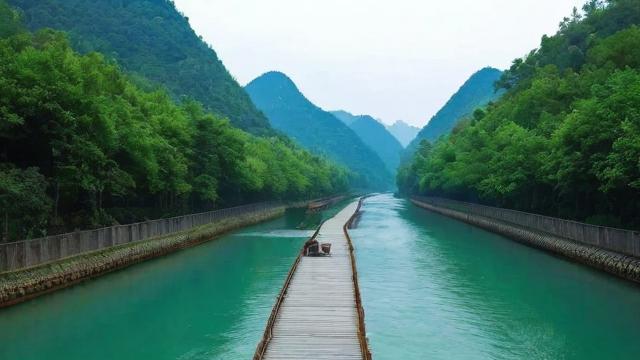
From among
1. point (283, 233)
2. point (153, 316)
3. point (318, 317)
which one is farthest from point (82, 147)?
point (283, 233)

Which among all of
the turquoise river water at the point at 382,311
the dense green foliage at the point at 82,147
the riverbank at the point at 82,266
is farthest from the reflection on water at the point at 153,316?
the dense green foliage at the point at 82,147

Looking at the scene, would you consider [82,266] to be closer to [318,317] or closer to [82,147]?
[82,147]

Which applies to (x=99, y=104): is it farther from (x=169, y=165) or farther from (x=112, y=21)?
(x=112, y=21)

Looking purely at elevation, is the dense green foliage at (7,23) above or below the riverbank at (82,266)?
above

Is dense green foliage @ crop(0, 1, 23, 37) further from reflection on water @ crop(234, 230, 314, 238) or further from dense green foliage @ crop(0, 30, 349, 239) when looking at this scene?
reflection on water @ crop(234, 230, 314, 238)

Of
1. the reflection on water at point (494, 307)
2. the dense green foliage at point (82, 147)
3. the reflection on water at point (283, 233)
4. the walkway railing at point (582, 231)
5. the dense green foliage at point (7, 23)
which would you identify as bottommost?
the reflection on water at point (494, 307)

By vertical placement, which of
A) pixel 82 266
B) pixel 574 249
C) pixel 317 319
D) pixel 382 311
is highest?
pixel 82 266

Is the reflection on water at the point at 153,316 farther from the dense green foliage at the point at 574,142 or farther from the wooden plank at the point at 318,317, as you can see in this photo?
the dense green foliage at the point at 574,142
